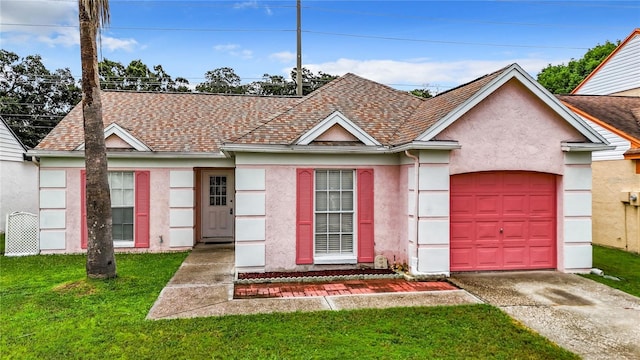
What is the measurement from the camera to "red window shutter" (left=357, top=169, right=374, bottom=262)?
9227mm

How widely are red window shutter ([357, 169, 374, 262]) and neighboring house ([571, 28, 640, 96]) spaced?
14.2 meters

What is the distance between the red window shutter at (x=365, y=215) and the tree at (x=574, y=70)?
3171 cm

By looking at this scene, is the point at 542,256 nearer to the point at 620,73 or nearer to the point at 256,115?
the point at 256,115

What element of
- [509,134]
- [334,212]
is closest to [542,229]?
[509,134]

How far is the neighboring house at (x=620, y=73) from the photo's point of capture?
1602cm

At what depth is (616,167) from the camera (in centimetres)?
1238

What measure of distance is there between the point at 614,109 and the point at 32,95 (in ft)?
117

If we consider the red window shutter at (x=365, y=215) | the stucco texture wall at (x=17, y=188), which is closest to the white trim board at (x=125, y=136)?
the red window shutter at (x=365, y=215)

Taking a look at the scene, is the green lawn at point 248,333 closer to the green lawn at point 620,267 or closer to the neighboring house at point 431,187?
the neighboring house at point 431,187

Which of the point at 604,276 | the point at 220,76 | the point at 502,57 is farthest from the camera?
the point at 220,76

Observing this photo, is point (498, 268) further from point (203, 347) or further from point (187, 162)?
point (187, 162)

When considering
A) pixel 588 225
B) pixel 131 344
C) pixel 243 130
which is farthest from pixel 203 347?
pixel 243 130

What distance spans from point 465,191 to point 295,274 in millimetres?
4279

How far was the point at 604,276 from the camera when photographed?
8.70 metres
